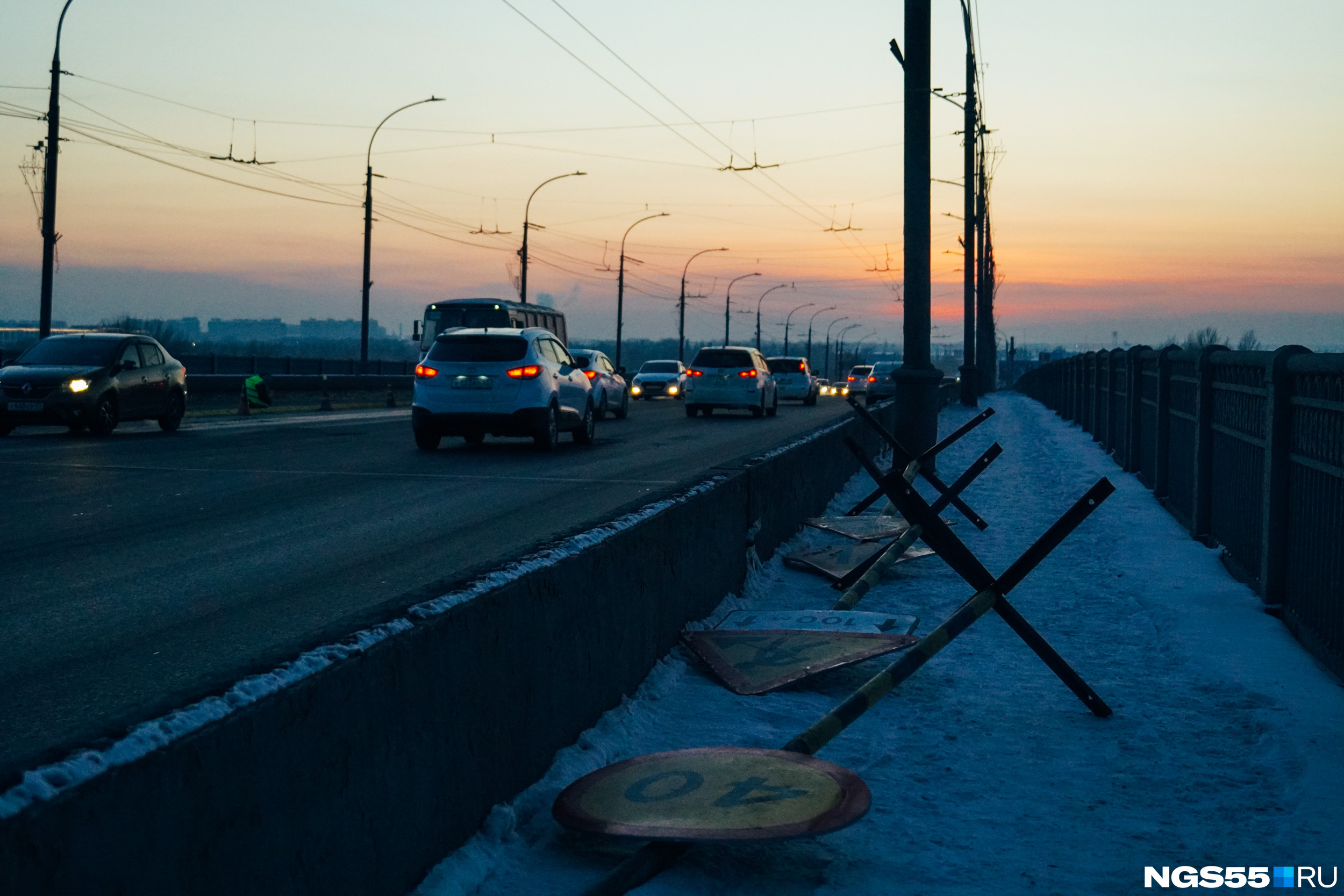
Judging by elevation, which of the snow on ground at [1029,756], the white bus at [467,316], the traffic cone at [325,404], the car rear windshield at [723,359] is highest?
the white bus at [467,316]

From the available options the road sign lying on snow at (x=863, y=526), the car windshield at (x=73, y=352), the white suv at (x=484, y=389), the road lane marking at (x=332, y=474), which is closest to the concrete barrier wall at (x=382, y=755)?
the road sign lying on snow at (x=863, y=526)

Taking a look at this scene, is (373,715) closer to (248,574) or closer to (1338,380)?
(1338,380)

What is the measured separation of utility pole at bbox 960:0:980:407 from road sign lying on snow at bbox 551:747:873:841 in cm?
3001

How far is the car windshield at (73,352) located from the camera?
67.6 feet

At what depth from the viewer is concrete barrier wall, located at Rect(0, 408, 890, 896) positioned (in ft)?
7.34

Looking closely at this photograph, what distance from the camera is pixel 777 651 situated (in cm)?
616

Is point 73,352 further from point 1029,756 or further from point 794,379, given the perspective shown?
point 794,379

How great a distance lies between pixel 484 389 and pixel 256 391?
559 inches

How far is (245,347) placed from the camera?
100188 mm

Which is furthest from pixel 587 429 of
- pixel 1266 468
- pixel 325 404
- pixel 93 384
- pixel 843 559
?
pixel 1266 468

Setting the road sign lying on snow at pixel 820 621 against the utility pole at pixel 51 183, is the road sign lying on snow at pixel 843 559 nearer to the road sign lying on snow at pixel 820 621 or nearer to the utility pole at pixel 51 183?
the road sign lying on snow at pixel 820 621

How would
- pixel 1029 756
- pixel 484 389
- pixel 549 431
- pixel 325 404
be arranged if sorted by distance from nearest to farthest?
pixel 1029 756, pixel 484 389, pixel 549 431, pixel 325 404

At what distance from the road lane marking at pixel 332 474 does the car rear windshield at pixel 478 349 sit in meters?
3.59

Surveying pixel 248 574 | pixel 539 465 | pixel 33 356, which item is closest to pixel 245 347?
pixel 33 356
